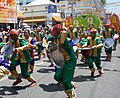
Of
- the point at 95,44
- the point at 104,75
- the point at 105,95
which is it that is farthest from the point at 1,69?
the point at 104,75

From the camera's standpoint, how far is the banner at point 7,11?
2514 cm

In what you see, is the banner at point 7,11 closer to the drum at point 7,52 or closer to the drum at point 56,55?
the drum at point 7,52

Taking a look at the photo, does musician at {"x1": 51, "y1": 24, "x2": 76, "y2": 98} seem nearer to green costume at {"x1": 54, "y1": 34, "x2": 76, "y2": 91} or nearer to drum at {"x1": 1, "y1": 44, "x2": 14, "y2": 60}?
green costume at {"x1": 54, "y1": 34, "x2": 76, "y2": 91}

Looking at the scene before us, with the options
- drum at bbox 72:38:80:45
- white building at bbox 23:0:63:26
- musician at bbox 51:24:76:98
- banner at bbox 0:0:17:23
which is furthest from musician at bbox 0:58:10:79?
white building at bbox 23:0:63:26

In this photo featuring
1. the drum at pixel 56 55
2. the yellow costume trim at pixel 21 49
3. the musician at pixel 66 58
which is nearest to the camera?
the musician at pixel 66 58

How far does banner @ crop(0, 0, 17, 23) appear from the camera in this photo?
25136mm

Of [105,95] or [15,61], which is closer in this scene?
[105,95]

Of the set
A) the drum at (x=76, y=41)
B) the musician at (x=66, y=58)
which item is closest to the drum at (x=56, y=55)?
the musician at (x=66, y=58)

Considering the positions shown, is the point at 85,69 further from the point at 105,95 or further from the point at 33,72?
the point at 105,95

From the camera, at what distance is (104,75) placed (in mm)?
10391

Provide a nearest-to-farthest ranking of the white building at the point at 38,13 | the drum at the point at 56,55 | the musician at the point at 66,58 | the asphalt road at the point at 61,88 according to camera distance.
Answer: the musician at the point at 66,58, the drum at the point at 56,55, the asphalt road at the point at 61,88, the white building at the point at 38,13

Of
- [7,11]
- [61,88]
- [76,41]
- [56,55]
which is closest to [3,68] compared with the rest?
[56,55]

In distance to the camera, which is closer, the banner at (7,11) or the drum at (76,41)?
the drum at (76,41)

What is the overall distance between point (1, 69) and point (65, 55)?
4.80 feet
